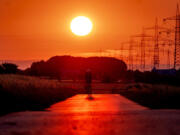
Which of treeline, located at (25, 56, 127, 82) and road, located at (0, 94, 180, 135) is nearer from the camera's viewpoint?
road, located at (0, 94, 180, 135)

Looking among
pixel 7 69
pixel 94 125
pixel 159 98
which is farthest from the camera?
pixel 7 69

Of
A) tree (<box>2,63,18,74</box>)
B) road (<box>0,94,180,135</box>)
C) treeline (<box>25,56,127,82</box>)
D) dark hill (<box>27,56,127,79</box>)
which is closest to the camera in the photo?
road (<box>0,94,180,135</box>)

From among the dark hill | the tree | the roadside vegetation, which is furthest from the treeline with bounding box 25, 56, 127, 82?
the roadside vegetation

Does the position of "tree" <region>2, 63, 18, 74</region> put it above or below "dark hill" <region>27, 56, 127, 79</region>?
above

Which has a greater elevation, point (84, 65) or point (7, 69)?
point (7, 69)

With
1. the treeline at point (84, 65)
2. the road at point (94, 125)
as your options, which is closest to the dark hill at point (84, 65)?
the treeline at point (84, 65)

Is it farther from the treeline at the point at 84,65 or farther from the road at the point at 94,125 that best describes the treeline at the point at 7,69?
the treeline at the point at 84,65

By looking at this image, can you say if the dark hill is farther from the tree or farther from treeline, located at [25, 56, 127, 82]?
the tree

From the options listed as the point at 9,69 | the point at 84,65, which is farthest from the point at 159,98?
the point at 84,65

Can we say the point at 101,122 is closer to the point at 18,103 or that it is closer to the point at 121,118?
the point at 121,118

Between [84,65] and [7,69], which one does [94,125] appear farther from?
[84,65]

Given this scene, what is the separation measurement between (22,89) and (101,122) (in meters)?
11.0

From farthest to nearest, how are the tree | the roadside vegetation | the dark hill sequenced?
the dark hill < the tree < the roadside vegetation

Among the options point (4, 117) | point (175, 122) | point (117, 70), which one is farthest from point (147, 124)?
point (117, 70)
